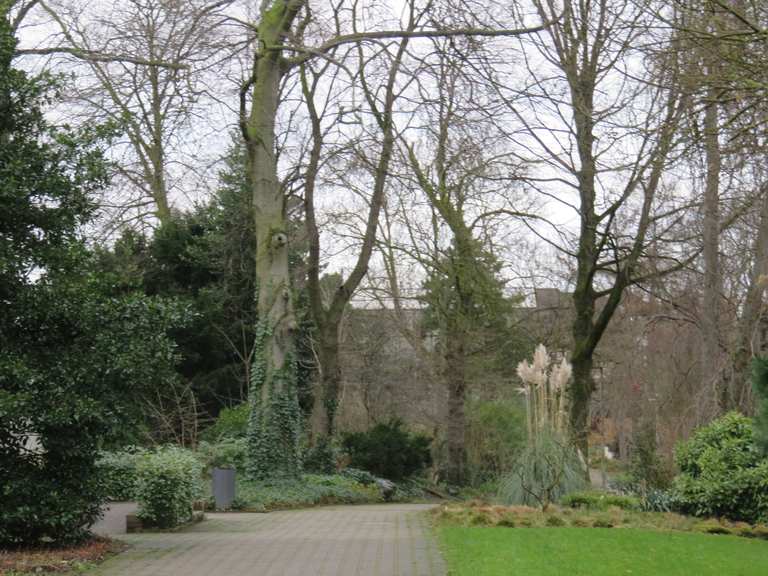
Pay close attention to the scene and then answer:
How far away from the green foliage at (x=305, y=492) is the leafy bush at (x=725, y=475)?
800 centimetres

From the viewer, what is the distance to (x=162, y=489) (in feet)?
45.2

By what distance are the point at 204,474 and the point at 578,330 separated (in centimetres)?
938

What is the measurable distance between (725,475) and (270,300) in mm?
10383

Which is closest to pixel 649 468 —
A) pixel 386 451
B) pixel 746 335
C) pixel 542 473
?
pixel 746 335

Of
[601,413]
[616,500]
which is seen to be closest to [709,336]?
[616,500]

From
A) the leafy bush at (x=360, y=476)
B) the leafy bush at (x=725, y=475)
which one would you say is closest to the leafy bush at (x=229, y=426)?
the leafy bush at (x=360, y=476)

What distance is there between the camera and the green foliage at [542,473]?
15.8m

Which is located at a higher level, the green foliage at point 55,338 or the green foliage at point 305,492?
the green foliage at point 55,338

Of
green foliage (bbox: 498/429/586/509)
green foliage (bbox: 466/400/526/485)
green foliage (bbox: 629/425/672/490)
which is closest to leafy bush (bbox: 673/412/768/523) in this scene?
green foliage (bbox: 498/429/586/509)

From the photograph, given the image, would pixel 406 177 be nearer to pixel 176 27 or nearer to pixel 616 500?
pixel 176 27

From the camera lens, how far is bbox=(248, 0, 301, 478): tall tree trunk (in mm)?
20875

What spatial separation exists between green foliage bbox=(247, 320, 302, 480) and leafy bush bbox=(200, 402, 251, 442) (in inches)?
139

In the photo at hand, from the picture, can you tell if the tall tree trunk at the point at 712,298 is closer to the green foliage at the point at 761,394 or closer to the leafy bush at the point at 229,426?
the green foliage at the point at 761,394

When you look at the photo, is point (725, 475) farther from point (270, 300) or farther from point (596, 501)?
point (270, 300)
